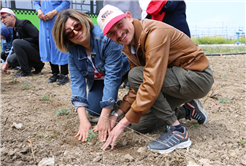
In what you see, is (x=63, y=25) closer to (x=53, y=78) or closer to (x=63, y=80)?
(x=63, y=80)

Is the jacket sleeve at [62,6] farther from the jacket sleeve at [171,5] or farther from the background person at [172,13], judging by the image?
the jacket sleeve at [171,5]

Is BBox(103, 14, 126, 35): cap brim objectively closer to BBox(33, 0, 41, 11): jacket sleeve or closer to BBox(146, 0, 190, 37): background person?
BBox(146, 0, 190, 37): background person

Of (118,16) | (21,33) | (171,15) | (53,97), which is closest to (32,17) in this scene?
(21,33)

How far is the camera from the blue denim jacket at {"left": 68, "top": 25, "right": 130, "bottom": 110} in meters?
1.84

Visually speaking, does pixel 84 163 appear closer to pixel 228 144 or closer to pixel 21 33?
pixel 228 144

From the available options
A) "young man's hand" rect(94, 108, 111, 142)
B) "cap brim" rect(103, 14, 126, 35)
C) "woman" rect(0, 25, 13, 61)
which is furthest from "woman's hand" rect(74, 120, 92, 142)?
"woman" rect(0, 25, 13, 61)

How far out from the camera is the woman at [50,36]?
135 inches

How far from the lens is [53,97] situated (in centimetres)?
289

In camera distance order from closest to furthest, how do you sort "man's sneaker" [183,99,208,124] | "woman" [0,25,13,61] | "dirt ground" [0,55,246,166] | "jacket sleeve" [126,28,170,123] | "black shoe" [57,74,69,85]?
"jacket sleeve" [126,28,170,123] → "dirt ground" [0,55,246,166] → "man's sneaker" [183,99,208,124] → "black shoe" [57,74,69,85] → "woman" [0,25,13,61]

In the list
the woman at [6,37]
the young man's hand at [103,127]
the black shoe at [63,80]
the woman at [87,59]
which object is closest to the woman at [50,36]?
the black shoe at [63,80]

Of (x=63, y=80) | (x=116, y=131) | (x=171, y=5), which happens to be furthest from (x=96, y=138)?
(x=63, y=80)

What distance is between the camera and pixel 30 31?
3.88m

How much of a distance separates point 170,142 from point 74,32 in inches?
44.4

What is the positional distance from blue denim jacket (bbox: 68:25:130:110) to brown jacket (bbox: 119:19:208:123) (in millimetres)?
275
